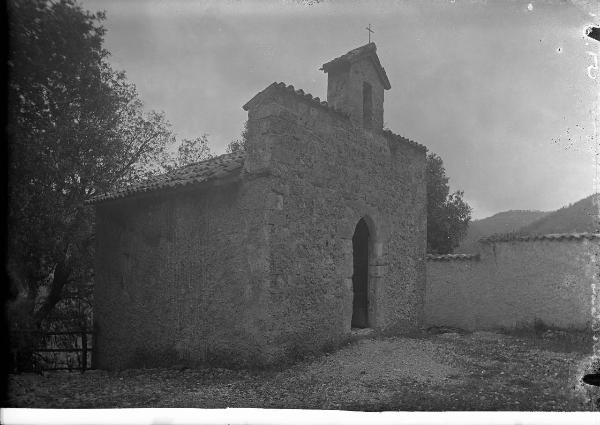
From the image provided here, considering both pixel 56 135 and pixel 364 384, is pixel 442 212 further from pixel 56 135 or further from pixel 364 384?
pixel 56 135

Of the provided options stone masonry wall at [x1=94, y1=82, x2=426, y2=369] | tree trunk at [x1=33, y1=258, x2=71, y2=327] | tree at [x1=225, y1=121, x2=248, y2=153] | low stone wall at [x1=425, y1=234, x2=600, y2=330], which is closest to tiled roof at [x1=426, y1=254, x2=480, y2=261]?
low stone wall at [x1=425, y1=234, x2=600, y2=330]

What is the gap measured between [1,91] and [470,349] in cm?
756

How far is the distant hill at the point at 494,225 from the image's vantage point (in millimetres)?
13758

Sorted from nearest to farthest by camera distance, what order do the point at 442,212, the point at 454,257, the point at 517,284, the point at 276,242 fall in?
1. the point at 276,242
2. the point at 517,284
3. the point at 454,257
4. the point at 442,212

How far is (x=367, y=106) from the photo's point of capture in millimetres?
8203

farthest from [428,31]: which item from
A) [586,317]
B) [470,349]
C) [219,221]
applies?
[586,317]

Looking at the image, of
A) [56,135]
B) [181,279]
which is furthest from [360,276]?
[56,135]

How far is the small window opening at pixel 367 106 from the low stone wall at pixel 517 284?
16.4 ft

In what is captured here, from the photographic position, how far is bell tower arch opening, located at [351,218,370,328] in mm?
8281

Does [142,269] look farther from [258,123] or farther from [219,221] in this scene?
[258,123]

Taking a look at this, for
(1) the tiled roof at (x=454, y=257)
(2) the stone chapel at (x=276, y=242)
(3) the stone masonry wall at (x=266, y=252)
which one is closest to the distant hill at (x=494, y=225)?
(1) the tiled roof at (x=454, y=257)

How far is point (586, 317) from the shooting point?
9.09 metres

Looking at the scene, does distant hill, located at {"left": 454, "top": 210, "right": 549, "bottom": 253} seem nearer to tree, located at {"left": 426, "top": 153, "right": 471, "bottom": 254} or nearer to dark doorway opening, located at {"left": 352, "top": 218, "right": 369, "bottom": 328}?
tree, located at {"left": 426, "top": 153, "right": 471, "bottom": 254}

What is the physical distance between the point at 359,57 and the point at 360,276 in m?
3.95
